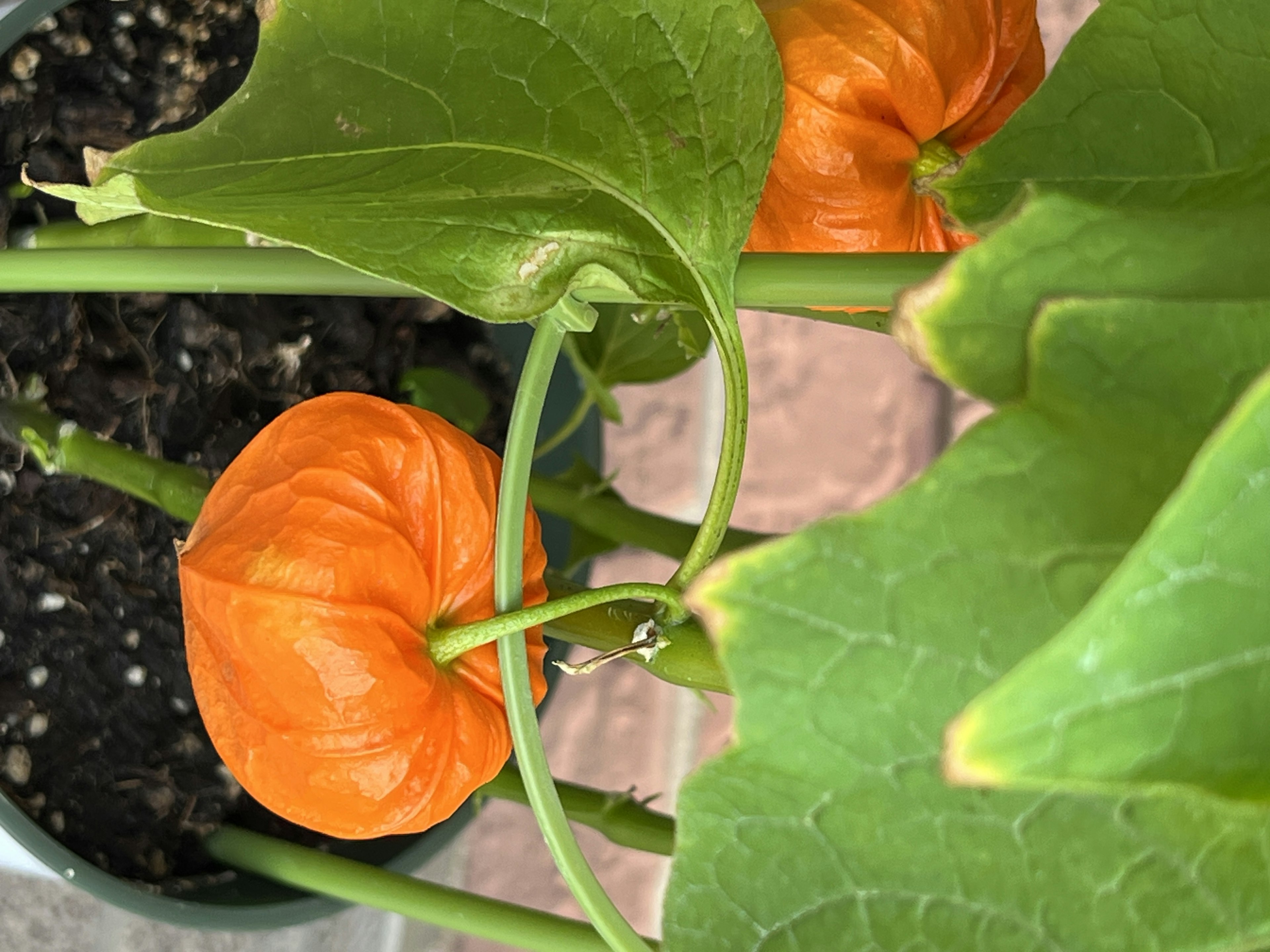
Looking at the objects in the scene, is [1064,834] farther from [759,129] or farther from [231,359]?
[231,359]

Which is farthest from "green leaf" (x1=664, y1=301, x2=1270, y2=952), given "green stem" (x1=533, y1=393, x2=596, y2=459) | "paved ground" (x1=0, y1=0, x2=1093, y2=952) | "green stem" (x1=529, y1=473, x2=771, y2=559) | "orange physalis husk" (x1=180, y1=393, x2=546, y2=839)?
"paved ground" (x1=0, y1=0, x2=1093, y2=952)

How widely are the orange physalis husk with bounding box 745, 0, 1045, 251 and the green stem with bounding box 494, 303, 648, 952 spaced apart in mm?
97

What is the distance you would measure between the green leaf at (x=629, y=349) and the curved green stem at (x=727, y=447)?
23cm

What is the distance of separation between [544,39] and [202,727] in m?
0.29

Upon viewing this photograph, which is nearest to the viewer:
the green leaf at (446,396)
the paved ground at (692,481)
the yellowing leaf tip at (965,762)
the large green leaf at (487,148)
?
the yellowing leaf tip at (965,762)

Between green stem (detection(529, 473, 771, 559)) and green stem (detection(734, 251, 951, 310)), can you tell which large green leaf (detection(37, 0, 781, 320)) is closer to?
green stem (detection(734, 251, 951, 310))

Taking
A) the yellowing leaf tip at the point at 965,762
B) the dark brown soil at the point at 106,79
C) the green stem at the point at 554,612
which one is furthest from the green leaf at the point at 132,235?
the yellowing leaf tip at the point at 965,762

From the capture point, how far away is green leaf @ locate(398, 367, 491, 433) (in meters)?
0.44

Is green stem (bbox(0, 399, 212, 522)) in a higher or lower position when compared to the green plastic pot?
higher

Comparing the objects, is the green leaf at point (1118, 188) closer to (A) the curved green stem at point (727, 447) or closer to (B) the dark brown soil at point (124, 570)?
(A) the curved green stem at point (727, 447)

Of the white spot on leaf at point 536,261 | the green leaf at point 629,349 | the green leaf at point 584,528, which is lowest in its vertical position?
the green leaf at point 584,528

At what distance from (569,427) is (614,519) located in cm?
9

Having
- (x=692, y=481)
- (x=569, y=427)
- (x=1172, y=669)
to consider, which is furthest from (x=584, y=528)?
(x=1172, y=669)

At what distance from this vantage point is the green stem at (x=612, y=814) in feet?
1.15
